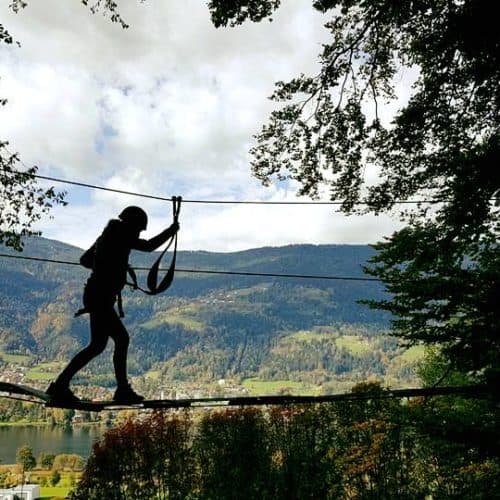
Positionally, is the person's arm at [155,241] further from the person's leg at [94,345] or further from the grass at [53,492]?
the grass at [53,492]

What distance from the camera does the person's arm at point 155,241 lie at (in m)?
4.85

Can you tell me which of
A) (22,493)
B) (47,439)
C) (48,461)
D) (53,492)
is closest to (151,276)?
(22,493)

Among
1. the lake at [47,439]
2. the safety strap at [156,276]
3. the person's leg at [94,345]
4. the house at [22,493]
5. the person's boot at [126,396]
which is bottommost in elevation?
the lake at [47,439]

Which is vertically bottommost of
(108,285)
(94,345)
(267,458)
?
(267,458)

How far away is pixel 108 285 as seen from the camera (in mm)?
4734

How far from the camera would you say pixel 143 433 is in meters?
28.9

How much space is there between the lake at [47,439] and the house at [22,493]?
22.3 m

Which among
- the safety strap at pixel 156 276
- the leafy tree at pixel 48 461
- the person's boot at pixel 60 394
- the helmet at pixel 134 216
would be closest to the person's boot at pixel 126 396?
the person's boot at pixel 60 394

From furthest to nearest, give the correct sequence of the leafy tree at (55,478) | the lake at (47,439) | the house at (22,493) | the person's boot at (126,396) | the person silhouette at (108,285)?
the lake at (47,439)
the leafy tree at (55,478)
the house at (22,493)
the person's boot at (126,396)
the person silhouette at (108,285)

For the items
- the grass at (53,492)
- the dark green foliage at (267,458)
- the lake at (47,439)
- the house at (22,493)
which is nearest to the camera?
the dark green foliage at (267,458)

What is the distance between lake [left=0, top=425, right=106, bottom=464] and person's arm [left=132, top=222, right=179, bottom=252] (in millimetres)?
86809

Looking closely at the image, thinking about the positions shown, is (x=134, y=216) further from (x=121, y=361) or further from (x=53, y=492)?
(x=53, y=492)

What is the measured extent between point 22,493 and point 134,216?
59412 millimetres

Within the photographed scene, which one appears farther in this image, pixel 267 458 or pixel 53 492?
pixel 53 492
